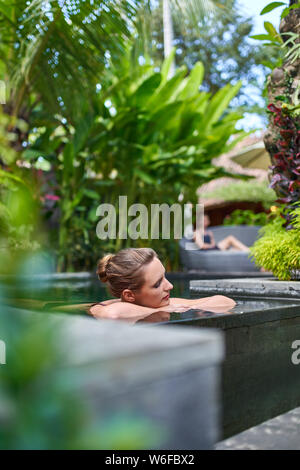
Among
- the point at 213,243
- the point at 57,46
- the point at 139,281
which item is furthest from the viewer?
the point at 213,243

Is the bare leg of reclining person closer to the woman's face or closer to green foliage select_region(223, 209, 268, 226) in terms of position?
green foliage select_region(223, 209, 268, 226)

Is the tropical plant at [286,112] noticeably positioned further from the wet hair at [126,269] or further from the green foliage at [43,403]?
the green foliage at [43,403]

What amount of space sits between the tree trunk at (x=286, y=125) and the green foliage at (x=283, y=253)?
0.75ft

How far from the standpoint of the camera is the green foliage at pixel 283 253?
3048mm

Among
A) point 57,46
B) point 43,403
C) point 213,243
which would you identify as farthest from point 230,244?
point 43,403

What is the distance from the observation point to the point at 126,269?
2260 mm

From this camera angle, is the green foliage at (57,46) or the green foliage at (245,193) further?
the green foliage at (245,193)

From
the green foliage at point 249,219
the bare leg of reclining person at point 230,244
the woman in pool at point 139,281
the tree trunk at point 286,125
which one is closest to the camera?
the woman in pool at point 139,281

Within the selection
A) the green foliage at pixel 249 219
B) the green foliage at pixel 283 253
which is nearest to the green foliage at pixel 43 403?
the green foliage at pixel 283 253

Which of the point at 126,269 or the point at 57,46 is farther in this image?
the point at 57,46

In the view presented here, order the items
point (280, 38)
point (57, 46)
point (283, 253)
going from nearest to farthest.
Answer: point (283, 253) < point (280, 38) < point (57, 46)

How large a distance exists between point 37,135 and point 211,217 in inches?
A: 304

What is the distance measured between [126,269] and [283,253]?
4.26 feet

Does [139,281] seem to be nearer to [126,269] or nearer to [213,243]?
[126,269]
